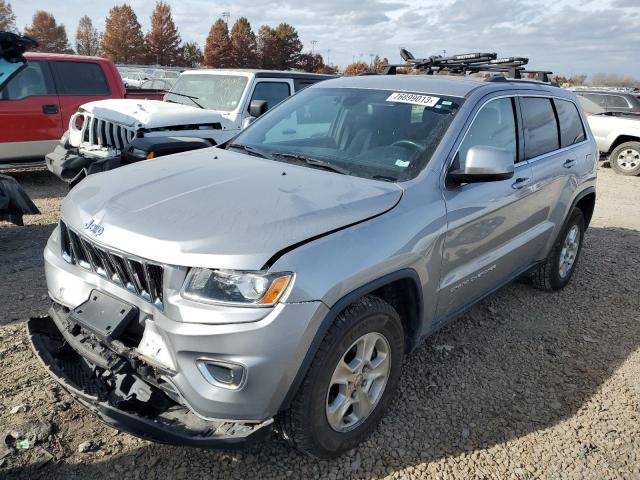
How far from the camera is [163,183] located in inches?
109

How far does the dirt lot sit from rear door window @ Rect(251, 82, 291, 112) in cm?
391

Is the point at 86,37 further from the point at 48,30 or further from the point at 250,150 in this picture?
the point at 250,150

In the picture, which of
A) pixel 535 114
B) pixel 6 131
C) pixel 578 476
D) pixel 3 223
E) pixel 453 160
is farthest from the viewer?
pixel 6 131

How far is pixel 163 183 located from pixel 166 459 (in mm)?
1382

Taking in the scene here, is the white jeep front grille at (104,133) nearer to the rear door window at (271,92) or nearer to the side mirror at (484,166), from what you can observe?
the rear door window at (271,92)

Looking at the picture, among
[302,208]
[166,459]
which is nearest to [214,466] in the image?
[166,459]

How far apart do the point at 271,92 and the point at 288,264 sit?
6.06m

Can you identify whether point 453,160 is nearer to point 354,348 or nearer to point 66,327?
point 354,348

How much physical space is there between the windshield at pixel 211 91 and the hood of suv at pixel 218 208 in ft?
15.2

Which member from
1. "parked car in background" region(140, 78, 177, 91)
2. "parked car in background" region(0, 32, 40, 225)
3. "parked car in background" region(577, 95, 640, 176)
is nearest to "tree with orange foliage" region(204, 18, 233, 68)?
"parked car in background" region(140, 78, 177, 91)

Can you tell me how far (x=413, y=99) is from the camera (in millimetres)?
3379

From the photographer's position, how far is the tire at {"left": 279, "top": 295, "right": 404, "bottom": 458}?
2.29 meters

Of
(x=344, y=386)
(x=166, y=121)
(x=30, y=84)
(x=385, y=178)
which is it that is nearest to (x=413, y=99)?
(x=385, y=178)

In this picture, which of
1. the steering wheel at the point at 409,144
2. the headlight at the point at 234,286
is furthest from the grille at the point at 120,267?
the steering wheel at the point at 409,144
